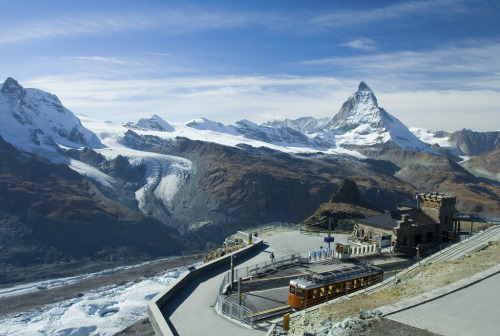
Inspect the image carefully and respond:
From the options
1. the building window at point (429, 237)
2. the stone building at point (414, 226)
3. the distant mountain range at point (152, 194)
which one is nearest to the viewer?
the stone building at point (414, 226)

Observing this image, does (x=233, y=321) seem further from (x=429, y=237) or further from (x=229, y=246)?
(x=229, y=246)

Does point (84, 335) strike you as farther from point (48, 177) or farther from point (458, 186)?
point (458, 186)

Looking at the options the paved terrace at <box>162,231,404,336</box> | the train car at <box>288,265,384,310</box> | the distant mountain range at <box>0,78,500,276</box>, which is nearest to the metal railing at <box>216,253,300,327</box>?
the paved terrace at <box>162,231,404,336</box>

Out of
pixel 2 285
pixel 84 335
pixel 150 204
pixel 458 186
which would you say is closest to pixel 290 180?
pixel 150 204

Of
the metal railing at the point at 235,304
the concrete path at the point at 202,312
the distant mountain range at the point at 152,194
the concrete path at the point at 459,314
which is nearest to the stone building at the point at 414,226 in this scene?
the metal railing at the point at 235,304

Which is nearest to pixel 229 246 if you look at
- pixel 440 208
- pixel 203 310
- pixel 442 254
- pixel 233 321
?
pixel 440 208

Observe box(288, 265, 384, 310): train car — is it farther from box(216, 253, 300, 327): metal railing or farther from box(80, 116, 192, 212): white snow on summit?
box(80, 116, 192, 212): white snow on summit

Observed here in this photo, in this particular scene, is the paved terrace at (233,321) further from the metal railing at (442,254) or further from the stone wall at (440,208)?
the stone wall at (440,208)
